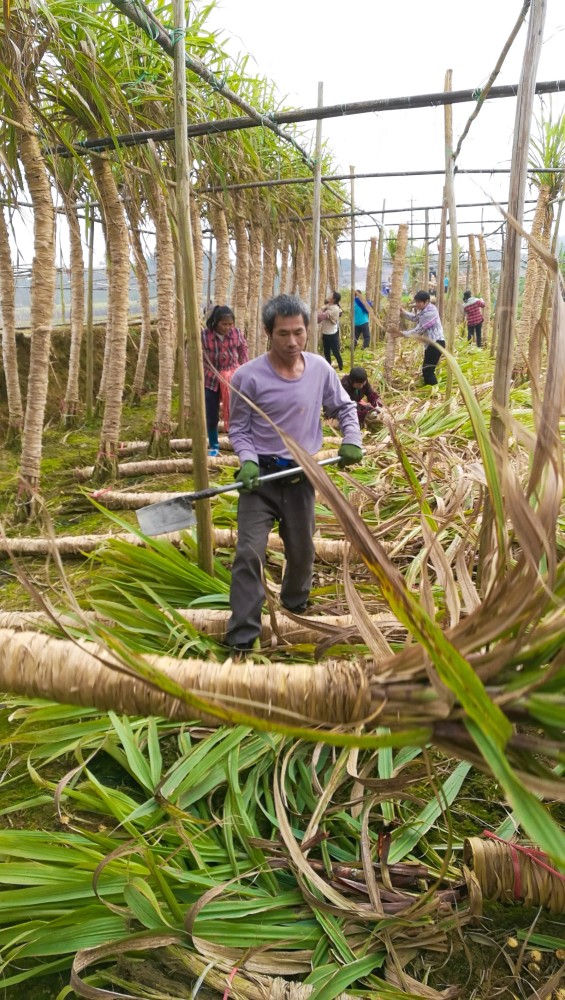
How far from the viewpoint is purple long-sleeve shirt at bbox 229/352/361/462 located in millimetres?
2562

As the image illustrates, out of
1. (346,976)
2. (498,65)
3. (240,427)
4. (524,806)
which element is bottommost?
(346,976)

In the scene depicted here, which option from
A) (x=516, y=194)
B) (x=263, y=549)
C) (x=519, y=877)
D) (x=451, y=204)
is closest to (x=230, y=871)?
(x=519, y=877)

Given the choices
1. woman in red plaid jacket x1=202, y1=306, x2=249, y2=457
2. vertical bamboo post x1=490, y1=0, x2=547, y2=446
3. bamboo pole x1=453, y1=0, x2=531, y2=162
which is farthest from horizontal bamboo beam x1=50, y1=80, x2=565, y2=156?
vertical bamboo post x1=490, y1=0, x2=547, y2=446

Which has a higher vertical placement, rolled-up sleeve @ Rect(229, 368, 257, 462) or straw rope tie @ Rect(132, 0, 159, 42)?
straw rope tie @ Rect(132, 0, 159, 42)

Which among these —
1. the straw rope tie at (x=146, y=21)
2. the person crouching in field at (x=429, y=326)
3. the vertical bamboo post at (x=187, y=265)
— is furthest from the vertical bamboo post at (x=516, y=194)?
the person crouching in field at (x=429, y=326)

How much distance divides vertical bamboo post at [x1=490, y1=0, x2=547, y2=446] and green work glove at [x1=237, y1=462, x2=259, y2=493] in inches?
41.1

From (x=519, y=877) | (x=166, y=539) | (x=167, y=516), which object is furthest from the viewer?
(x=166, y=539)

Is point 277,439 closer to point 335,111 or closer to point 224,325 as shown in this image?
point 335,111

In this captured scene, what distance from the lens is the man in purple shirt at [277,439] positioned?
99.1 inches

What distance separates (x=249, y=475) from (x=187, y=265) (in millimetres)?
921

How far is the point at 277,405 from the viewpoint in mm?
2568

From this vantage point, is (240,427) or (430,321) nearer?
(240,427)

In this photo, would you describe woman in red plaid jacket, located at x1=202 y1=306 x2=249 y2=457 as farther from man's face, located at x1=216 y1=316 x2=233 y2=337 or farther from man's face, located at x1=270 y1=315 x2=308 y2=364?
man's face, located at x1=270 y1=315 x2=308 y2=364

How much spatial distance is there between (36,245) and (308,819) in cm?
379
